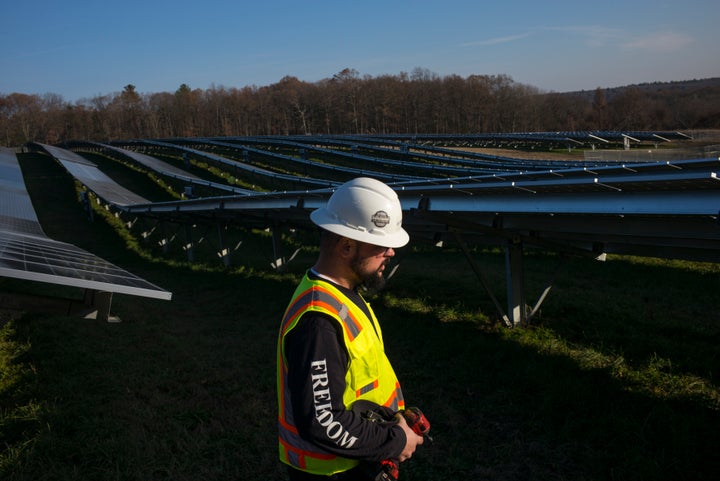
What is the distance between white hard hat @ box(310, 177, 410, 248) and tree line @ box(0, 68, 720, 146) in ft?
207

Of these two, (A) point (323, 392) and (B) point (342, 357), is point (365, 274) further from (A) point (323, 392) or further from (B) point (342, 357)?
(A) point (323, 392)

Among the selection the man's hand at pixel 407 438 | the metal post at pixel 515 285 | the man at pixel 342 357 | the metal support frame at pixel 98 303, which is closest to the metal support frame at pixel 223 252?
the metal support frame at pixel 98 303

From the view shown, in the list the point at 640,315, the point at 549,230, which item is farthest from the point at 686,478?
the point at 640,315

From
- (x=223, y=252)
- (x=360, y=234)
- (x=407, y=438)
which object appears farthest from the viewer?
(x=223, y=252)

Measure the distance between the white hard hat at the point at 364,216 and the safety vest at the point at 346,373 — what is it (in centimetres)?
35

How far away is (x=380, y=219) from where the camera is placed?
114 inches

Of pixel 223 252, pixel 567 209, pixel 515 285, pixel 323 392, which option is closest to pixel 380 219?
pixel 323 392

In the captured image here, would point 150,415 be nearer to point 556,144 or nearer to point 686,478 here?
point 686,478

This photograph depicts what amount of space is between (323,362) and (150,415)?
220 inches

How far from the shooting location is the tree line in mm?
76125

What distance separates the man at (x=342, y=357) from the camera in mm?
2459

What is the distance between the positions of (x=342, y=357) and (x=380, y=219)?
82cm

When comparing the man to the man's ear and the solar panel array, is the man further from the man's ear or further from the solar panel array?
the solar panel array

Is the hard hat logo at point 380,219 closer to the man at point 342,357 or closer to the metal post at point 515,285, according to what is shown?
the man at point 342,357
